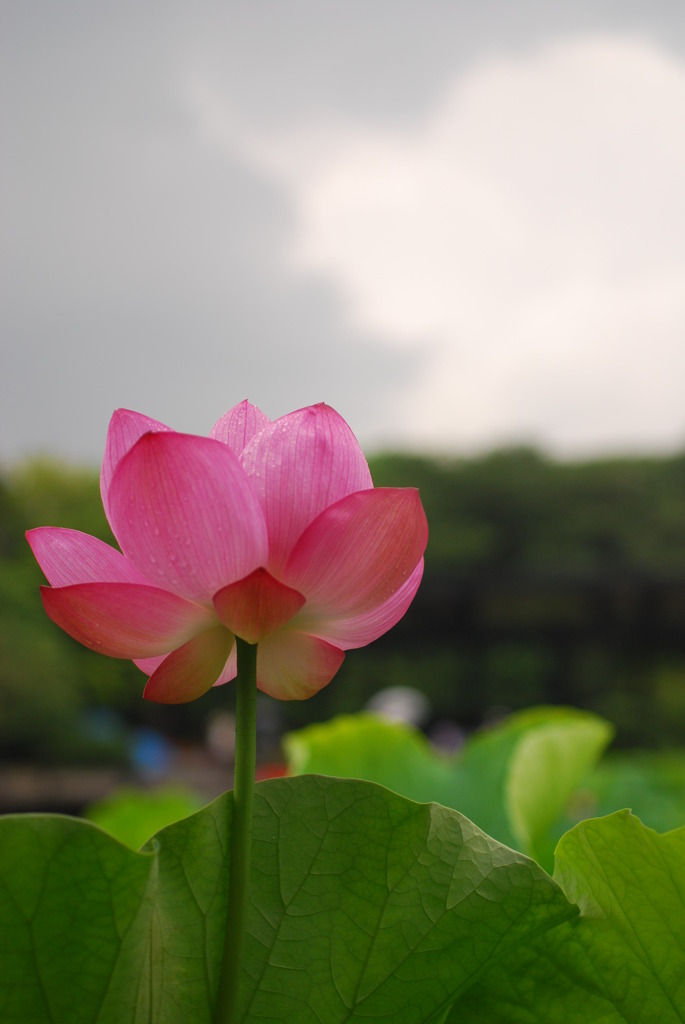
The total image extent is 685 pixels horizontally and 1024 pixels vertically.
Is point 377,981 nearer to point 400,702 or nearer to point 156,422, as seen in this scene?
point 156,422

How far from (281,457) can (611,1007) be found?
0.12m

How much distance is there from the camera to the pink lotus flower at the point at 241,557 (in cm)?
15

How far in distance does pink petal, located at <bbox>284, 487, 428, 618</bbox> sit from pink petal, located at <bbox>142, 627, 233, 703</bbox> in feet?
0.06

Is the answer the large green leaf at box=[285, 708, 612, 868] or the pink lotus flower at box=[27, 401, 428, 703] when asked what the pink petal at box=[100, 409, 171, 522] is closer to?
the pink lotus flower at box=[27, 401, 428, 703]

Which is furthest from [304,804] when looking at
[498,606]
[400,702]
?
[498,606]

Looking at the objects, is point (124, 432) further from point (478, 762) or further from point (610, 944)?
point (478, 762)

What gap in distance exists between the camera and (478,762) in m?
0.50

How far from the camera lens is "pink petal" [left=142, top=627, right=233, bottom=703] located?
16 cm

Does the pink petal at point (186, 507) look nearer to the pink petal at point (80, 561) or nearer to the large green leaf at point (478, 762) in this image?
the pink petal at point (80, 561)

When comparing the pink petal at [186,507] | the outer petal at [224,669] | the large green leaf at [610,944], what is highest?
the pink petal at [186,507]

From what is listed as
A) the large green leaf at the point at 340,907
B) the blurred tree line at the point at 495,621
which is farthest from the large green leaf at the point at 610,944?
the blurred tree line at the point at 495,621

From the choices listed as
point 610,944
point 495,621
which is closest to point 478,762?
point 610,944

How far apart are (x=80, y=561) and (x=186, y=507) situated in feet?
0.10

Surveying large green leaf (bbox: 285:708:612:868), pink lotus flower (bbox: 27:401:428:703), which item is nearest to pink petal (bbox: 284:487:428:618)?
pink lotus flower (bbox: 27:401:428:703)
